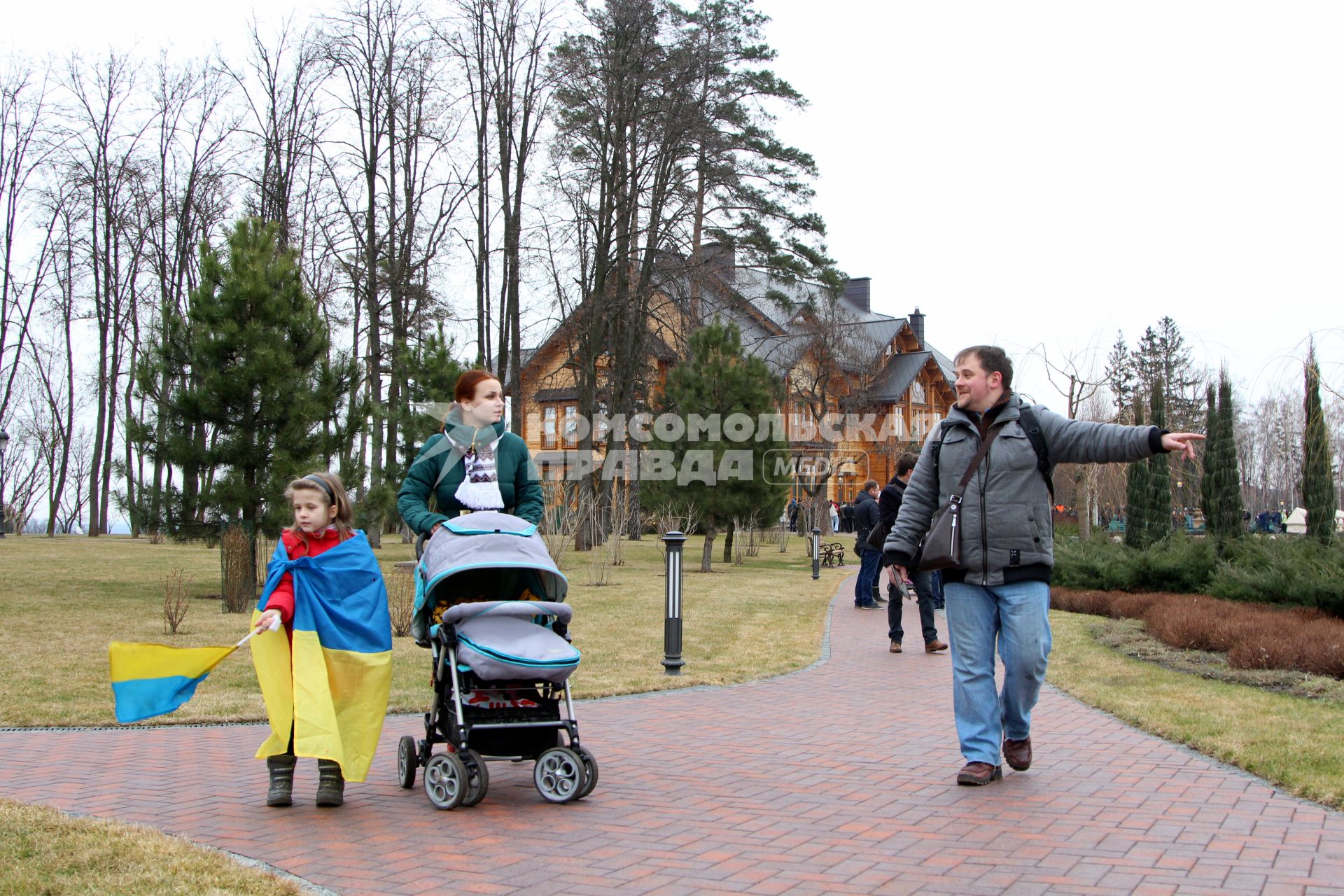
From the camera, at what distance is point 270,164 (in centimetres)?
3225

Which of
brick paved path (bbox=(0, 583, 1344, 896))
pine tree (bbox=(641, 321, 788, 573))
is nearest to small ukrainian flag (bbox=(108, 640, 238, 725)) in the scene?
brick paved path (bbox=(0, 583, 1344, 896))

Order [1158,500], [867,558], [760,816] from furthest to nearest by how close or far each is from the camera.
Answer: [1158,500] → [867,558] → [760,816]

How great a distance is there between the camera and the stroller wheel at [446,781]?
5.28 metres

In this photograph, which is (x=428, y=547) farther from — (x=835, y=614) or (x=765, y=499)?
(x=765, y=499)

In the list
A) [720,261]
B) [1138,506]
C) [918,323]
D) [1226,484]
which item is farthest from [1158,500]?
[918,323]

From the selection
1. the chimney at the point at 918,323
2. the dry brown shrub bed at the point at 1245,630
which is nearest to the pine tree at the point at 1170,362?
the chimney at the point at 918,323

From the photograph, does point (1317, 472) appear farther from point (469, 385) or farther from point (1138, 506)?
point (469, 385)

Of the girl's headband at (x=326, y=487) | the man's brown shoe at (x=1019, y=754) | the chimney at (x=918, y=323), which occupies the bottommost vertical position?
the man's brown shoe at (x=1019, y=754)

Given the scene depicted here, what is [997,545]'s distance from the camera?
18.6 feet

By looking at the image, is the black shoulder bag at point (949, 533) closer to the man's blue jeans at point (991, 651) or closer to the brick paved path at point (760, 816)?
the man's blue jeans at point (991, 651)

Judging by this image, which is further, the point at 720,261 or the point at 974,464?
the point at 720,261

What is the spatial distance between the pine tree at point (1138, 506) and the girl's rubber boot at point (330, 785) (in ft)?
62.4

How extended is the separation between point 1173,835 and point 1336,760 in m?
1.92

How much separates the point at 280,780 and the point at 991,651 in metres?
3.40
